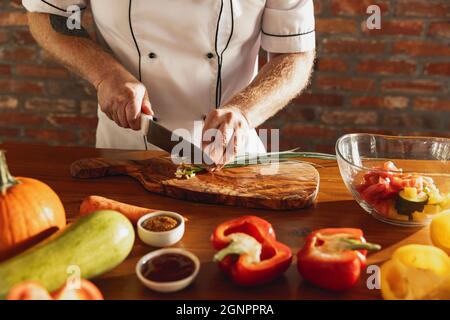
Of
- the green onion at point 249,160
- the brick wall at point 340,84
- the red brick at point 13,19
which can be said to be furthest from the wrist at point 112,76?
the red brick at point 13,19

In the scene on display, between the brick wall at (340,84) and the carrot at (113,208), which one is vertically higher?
the brick wall at (340,84)

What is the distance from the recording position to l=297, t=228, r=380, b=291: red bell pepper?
34.6 inches

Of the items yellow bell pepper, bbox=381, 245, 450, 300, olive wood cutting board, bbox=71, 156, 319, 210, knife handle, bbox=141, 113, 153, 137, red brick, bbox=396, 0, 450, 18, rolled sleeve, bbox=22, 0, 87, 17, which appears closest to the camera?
yellow bell pepper, bbox=381, 245, 450, 300

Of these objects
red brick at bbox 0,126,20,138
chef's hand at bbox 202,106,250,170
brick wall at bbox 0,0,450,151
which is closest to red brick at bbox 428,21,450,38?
brick wall at bbox 0,0,450,151

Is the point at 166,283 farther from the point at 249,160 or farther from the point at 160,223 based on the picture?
the point at 249,160

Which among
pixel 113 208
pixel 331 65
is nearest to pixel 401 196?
pixel 113 208

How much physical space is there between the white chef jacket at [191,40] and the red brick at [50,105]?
1064mm

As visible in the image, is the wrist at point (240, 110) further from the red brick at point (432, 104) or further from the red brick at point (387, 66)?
the red brick at point (432, 104)

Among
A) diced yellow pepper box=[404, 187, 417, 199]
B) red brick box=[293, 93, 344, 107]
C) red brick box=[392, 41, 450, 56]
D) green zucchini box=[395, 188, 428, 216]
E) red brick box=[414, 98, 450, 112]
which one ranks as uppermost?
red brick box=[392, 41, 450, 56]

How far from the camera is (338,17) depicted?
2.44 meters

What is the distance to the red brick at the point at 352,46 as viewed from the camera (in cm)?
247

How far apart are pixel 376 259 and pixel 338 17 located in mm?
1686

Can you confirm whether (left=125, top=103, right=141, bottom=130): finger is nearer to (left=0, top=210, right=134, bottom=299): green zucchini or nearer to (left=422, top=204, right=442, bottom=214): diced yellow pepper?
(left=0, top=210, right=134, bottom=299): green zucchini

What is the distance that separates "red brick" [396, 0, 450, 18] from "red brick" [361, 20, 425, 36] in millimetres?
37
